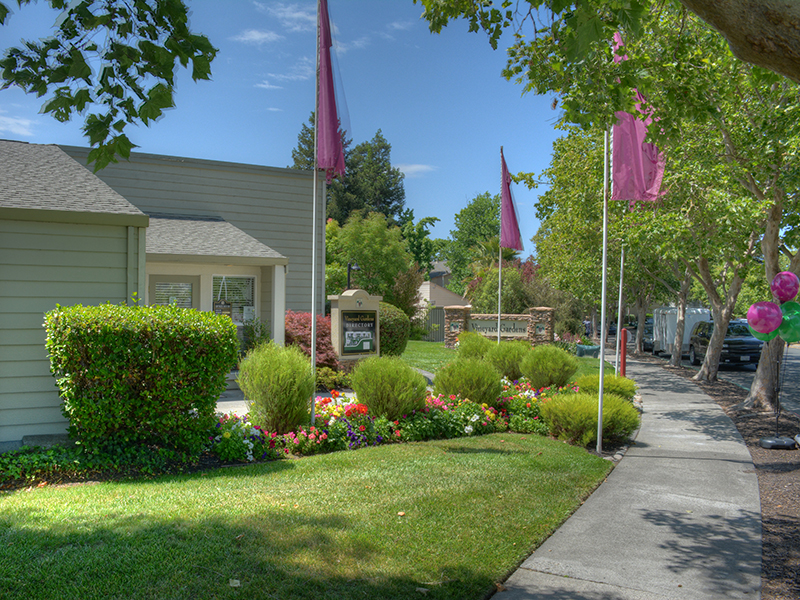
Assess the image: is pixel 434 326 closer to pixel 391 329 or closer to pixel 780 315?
pixel 391 329

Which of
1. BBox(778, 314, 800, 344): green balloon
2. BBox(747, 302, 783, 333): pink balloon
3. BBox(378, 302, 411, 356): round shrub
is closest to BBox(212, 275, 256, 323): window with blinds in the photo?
BBox(378, 302, 411, 356): round shrub

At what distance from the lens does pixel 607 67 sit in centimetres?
721

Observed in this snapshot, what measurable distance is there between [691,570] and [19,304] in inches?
302

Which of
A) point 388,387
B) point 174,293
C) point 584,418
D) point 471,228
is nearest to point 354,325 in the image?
point 174,293

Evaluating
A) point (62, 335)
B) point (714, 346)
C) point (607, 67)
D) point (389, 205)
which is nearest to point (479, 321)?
point (714, 346)

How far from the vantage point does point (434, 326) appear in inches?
1302

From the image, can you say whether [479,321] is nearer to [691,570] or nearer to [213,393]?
[213,393]

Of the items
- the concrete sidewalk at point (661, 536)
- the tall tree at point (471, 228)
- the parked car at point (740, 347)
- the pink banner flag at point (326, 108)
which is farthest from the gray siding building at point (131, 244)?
the tall tree at point (471, 228)

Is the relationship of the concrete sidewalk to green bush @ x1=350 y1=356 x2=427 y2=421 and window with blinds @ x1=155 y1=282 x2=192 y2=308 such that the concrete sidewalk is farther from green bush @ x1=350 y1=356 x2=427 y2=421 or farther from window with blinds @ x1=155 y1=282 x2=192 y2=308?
window with blinds @ x1=155 y1=282 x2=192 y2=308

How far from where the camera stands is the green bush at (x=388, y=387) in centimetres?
873

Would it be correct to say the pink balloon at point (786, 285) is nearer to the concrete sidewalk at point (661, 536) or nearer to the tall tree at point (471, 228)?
the concrete sidewalk at point (661, 536)

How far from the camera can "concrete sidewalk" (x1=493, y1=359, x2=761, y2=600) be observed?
4.25 m

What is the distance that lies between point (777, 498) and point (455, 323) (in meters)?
18.6

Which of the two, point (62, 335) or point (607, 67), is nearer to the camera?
point (62, 335)
